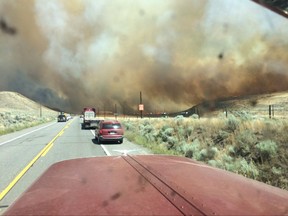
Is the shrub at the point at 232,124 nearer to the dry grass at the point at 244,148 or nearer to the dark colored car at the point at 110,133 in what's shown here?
the dry grass at the point at 244,148

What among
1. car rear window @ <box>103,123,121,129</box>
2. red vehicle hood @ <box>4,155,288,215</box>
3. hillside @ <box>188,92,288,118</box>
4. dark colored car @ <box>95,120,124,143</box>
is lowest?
red vehicle hood @ <box>4,155,288,215</box>

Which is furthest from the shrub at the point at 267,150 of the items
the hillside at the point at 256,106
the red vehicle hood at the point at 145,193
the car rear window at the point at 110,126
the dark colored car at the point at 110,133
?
the hillside at the point at 256,106

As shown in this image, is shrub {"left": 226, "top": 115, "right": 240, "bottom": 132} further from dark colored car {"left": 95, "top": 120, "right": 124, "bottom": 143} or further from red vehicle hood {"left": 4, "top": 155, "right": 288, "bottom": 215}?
red vehicle hood {"left": 4, "top": 155, "right": 288, "bottom": 215}

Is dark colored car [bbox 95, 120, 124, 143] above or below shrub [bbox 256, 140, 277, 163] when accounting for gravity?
above

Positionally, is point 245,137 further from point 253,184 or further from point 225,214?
point 225,214

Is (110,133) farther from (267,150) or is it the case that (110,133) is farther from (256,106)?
(256,106)

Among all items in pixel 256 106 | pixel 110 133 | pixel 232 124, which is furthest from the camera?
pixel 256 106

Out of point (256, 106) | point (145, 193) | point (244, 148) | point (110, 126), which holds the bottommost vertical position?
point (244, 148)

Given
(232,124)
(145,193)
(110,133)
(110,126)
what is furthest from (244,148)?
(145,193)

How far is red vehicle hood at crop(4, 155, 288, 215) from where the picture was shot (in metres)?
2.29

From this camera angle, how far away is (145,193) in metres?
2.61

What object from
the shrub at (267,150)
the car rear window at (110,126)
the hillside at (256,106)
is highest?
the hillside at (256,106)

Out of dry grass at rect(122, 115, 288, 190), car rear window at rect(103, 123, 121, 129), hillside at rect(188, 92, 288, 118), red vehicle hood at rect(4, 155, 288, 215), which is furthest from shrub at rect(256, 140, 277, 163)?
hillside at rect(188, 92, 288, 118)

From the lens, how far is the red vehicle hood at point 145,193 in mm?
2289
